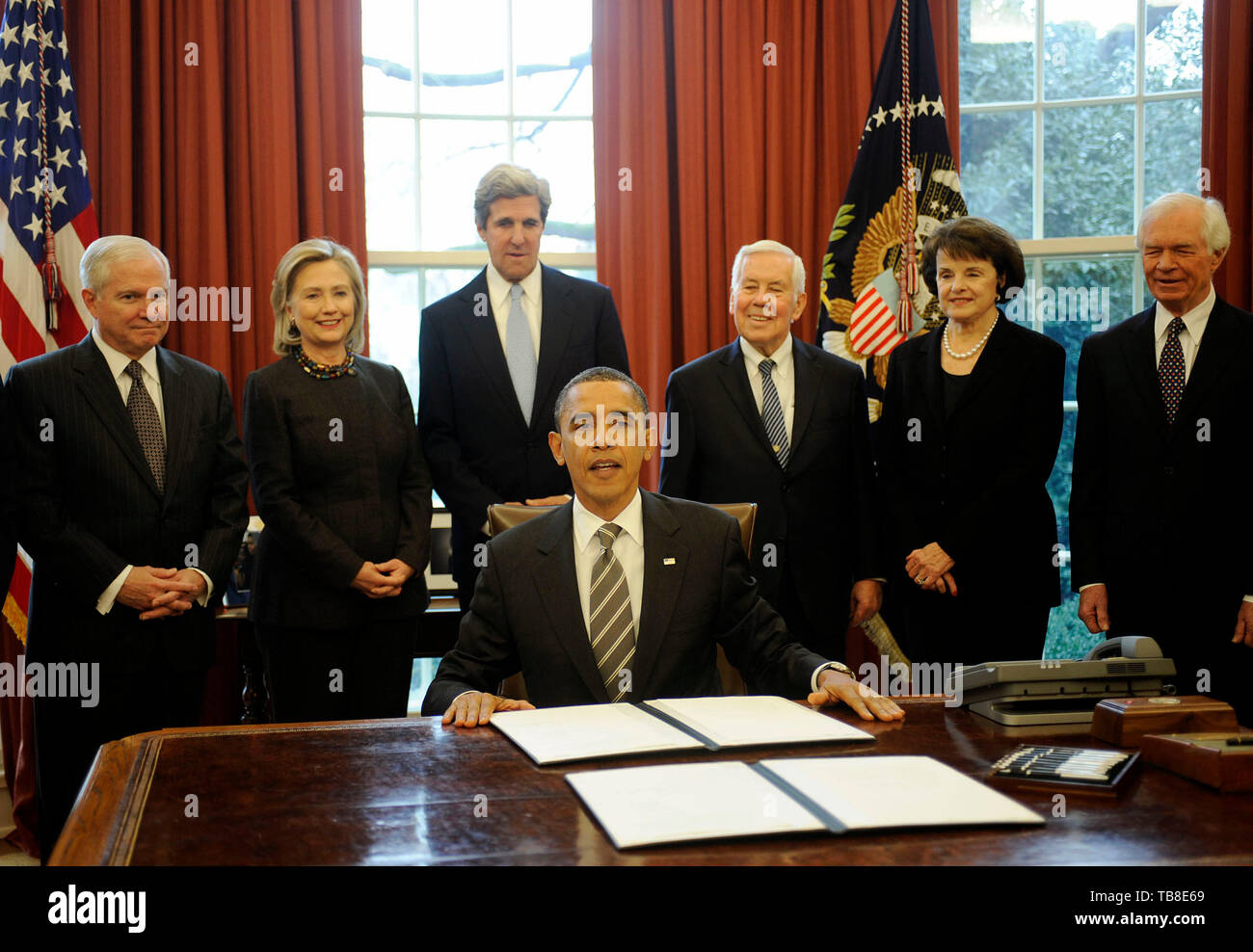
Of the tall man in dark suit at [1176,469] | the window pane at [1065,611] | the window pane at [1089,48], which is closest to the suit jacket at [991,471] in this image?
the tall man in dark suit at [1176,469]

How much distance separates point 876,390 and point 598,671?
2.49 metres

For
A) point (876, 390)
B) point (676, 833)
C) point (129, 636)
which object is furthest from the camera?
point (876, 390)

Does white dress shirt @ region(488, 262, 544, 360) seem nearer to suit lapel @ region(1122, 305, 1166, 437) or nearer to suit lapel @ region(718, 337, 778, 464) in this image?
suit lapel @ region(718, 337, 778, 464)

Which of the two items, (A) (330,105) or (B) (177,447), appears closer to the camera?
(B) (177,447)

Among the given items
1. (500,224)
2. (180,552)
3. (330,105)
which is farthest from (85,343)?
(330,105)

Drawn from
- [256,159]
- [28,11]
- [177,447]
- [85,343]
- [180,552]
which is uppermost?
[28,11]

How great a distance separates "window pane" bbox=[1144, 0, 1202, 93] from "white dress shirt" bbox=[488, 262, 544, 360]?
10.8 ft

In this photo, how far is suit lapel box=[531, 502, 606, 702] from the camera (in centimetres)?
217

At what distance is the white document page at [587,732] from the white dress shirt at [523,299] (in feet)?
5.77

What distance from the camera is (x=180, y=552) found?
3.03 metres

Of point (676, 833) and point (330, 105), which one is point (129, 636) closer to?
point (676, 833)

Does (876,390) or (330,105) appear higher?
(330,105)

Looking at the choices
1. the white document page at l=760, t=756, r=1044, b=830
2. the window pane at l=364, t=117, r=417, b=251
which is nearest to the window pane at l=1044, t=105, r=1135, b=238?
the window pane at l=364, t=117, r=417, b=251

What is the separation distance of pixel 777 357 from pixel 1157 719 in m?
1.90
